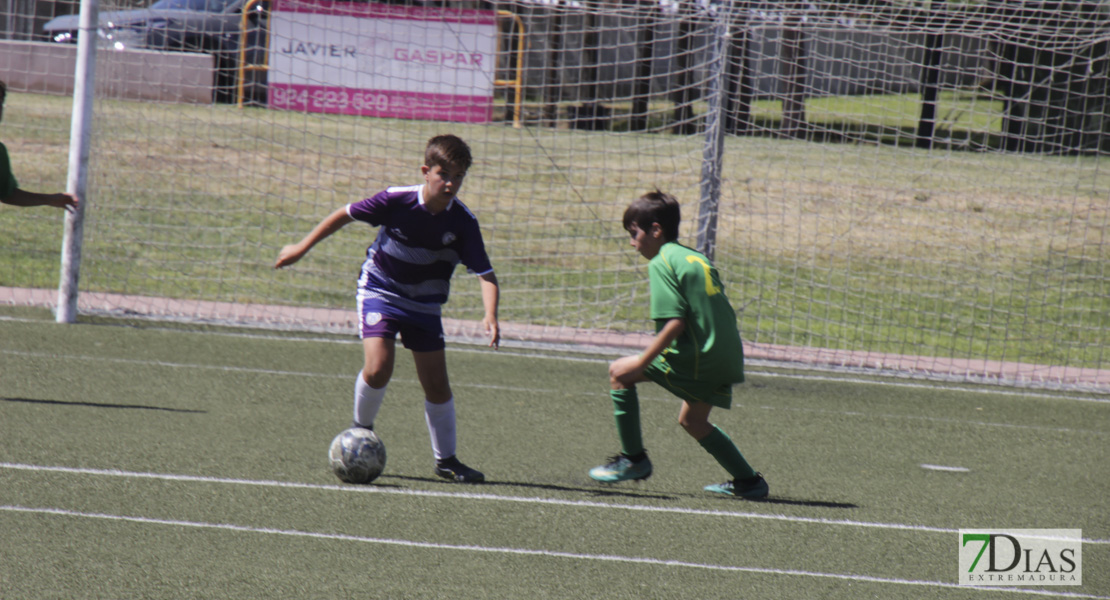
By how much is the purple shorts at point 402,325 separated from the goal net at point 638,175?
3887mm

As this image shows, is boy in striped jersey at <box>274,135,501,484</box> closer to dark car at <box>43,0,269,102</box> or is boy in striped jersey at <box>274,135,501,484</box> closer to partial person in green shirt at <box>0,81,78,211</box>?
partial person in green shirt at <box>0,81,78,211</box>

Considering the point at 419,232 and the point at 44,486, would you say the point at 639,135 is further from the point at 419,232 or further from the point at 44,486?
the point at 44,486

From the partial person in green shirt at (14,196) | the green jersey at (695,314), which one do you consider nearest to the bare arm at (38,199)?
the partial person in green shirt at (14,196)

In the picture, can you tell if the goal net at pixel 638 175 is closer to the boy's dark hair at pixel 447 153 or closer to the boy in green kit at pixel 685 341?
the boy in green kit at pixel 685 341

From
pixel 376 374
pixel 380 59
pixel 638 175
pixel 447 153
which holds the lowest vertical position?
pixel 376 374

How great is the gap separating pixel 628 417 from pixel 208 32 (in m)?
7.41

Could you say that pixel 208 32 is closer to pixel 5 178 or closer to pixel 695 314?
pixel 5 178

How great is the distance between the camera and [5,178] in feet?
18.3

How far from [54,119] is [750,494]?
1234 centimetres

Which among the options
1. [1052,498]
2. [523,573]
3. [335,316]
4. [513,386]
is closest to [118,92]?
[335,316]

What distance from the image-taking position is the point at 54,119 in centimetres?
1399

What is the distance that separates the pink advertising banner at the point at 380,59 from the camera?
10.0 metres

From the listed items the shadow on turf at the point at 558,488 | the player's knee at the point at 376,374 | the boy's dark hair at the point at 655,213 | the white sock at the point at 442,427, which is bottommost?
the shadow on turf at the point at 558,488

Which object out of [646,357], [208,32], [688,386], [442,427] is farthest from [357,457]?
[208,32]
